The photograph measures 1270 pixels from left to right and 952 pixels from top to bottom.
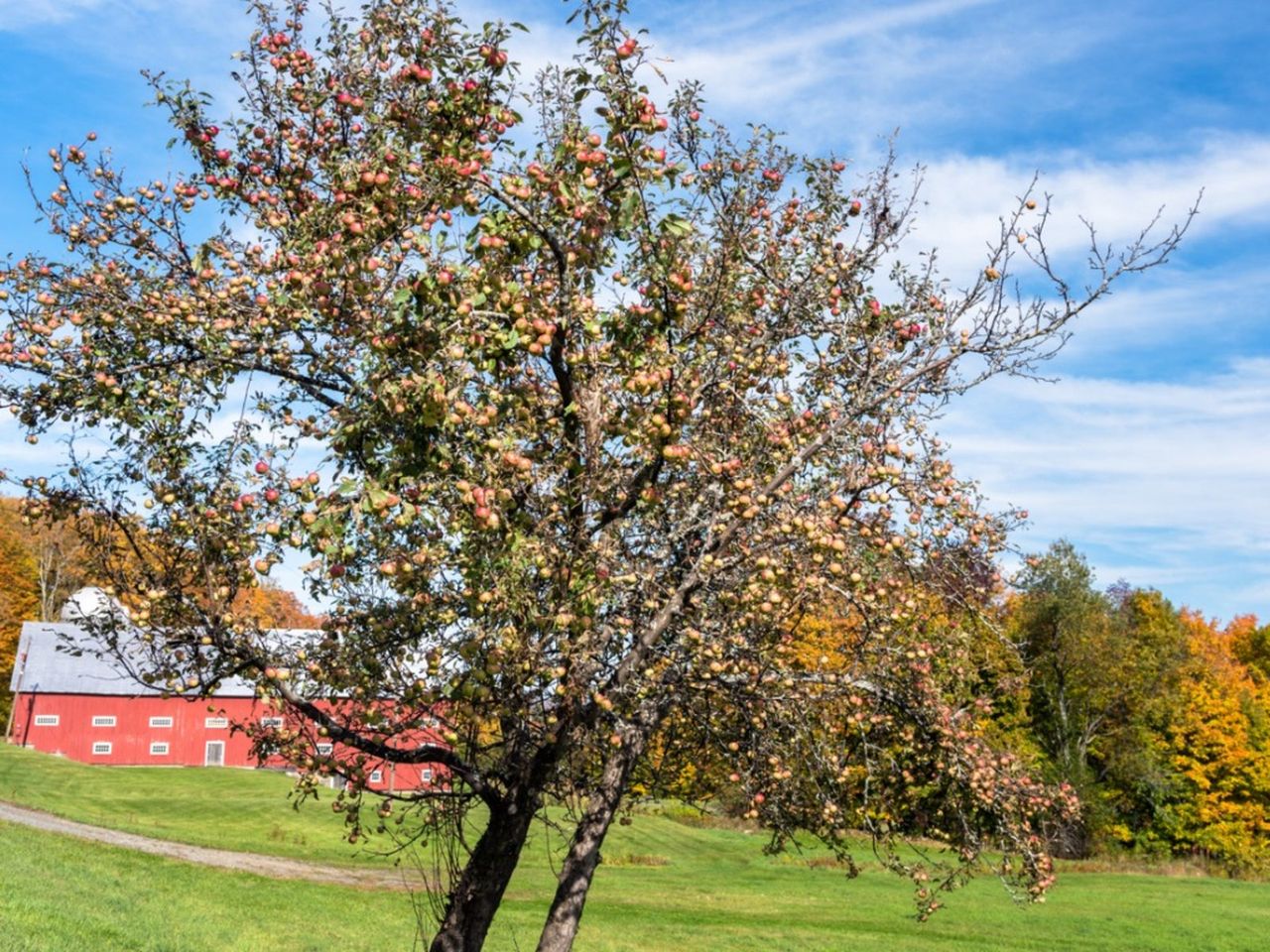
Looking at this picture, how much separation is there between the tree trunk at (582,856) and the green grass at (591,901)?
2.61m

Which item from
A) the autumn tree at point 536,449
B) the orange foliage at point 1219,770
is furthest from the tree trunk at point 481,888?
the orange foliage at point 1219,770

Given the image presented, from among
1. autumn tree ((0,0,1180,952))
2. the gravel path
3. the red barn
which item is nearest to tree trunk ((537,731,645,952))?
autumn tree ((0,0,1180,952))

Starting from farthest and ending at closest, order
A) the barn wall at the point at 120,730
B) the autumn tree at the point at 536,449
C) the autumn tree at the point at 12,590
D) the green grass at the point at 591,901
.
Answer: the autumn tree at the point at 12,590 < the barn wall at the point at 120,730 < the green grass at the point at 591,901 < the autumn tree at the point at 536,449

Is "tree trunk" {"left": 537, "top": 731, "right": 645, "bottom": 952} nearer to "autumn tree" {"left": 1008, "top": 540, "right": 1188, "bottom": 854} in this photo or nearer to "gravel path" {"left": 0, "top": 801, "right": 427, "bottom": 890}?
"gravel path" {"left": 0, "top": 801, "right": 427, "bottom": 890}

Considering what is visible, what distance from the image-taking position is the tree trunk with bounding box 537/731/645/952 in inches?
453

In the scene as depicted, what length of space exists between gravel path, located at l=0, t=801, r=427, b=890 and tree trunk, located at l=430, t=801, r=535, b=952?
884 inches

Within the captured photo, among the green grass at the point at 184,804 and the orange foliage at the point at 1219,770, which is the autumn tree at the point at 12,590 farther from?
the orange foliage at the point at 1219,770

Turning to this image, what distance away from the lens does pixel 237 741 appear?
7269 centimetres

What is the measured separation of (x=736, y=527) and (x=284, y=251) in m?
4.99

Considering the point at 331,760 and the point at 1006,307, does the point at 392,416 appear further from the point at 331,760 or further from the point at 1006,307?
the point at 1006,307

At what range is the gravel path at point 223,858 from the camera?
1303 inches

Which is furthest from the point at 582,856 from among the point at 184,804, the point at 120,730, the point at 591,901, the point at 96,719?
the point at 96,719

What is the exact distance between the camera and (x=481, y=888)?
34.1ft

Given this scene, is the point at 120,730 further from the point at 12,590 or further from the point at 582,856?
the point at 582,856
